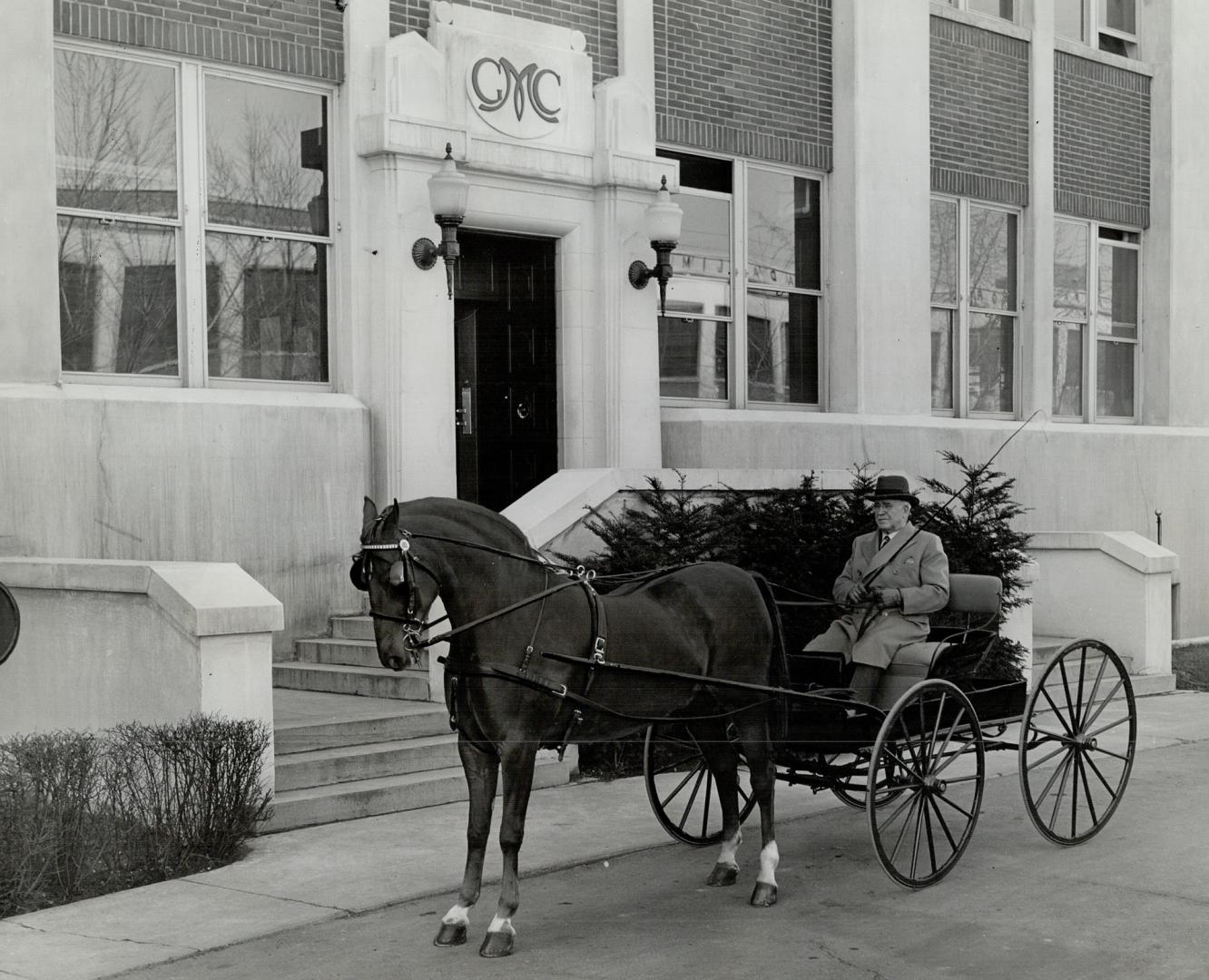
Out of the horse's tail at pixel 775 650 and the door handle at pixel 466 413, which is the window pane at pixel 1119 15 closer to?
the door handle at pixel 466 413

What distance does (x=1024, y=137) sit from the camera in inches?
744

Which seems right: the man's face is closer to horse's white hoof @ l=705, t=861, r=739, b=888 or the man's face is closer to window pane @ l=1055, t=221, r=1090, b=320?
horse's white hoof @ l=705, t=861, r=739, b=888

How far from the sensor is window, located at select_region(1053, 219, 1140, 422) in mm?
19875

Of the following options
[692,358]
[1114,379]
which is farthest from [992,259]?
[692,358]

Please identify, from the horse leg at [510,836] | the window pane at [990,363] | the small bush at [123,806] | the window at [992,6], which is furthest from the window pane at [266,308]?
the window at [992,6]

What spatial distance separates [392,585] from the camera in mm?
6090

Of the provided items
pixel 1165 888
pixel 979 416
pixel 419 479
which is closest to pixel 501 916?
pixel 1165 888

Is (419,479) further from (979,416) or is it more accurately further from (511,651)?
(979,416)

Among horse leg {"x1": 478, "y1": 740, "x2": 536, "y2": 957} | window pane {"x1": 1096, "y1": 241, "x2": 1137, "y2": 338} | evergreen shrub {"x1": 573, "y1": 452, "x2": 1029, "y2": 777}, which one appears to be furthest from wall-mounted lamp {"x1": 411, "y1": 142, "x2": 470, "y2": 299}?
window pane {"x1": 1096, "y1": 241, "x2": 1137, "y2": 338}

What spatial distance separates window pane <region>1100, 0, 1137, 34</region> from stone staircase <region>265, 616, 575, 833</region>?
13990 millimetres

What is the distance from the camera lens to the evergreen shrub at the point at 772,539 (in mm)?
11086

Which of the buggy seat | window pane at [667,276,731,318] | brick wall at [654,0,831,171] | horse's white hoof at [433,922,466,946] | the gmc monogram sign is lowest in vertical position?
horse's white hoof at [433,922,466,946]

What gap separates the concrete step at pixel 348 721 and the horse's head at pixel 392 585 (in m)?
3.60

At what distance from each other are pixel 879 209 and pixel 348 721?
31.3 feet
